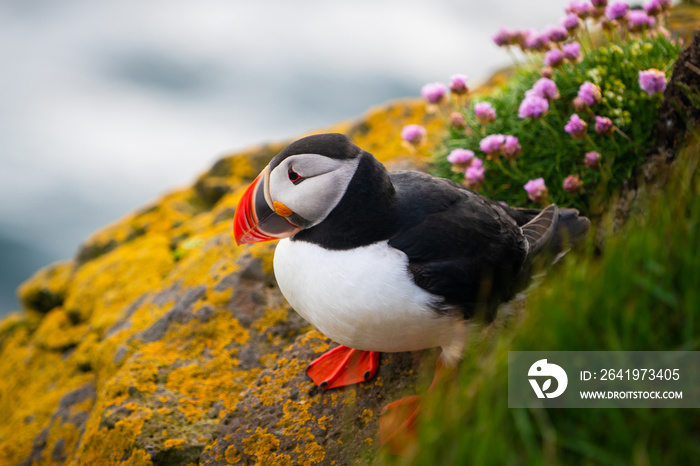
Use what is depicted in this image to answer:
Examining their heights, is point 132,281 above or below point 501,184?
below

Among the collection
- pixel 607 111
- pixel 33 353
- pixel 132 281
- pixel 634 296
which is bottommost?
pixel 33 353

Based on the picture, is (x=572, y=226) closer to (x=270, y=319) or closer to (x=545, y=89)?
(x=545, y=89)

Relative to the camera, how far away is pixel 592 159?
13.5 ft

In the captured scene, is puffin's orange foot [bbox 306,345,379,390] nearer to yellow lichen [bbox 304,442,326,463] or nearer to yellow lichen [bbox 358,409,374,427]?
yellow lichen [bbox 358,409,374,427]

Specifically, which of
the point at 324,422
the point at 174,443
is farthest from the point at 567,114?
the point at 174,443

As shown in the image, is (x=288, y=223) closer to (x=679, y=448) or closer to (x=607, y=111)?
(x=679, y=448)

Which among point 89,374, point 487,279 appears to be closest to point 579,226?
point 487,279

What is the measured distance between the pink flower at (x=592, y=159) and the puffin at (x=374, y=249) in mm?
1395

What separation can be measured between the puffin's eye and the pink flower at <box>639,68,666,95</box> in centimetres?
288

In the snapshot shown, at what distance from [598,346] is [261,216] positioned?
6.52 ft

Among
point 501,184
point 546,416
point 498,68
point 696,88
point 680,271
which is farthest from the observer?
point 498,68

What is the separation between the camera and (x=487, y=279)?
3.01 m

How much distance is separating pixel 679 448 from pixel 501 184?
139 inches

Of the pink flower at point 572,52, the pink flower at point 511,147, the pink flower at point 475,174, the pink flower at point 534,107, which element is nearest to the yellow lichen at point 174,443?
the pink flower at point 475,174
